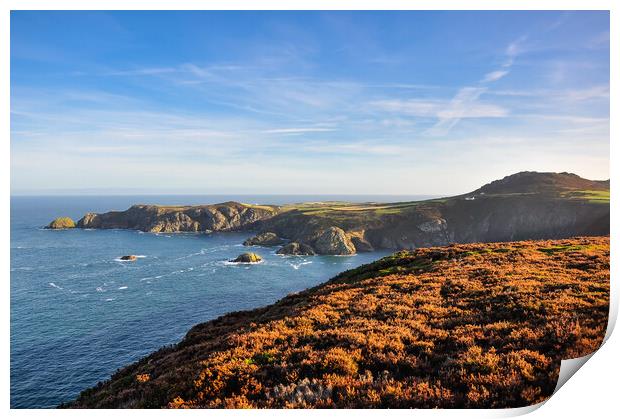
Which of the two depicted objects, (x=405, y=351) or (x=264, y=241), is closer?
(x=405, y=351)

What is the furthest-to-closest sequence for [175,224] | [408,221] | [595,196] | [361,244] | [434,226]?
[175,224]
[408,221]
[434,226]
[361,244]
[595,196]

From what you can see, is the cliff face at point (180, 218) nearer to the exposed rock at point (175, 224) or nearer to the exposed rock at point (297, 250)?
the exposed rock at point (175, 224)

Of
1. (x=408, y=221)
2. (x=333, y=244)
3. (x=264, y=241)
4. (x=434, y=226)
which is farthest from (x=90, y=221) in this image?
(x=434, y=226)

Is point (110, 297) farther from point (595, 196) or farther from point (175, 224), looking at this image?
point (175, 224)

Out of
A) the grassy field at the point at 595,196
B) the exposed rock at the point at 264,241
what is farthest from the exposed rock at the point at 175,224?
the grassy field at the point at 595,196

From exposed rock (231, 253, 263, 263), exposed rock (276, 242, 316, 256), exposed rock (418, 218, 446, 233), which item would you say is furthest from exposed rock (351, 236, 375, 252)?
exposed rock (231, 253, 263, 263)

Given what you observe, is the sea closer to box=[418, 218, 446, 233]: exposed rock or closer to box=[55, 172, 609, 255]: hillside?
box=[55, 172, 609, 255]: hillside

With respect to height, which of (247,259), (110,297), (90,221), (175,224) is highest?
(90,221)
